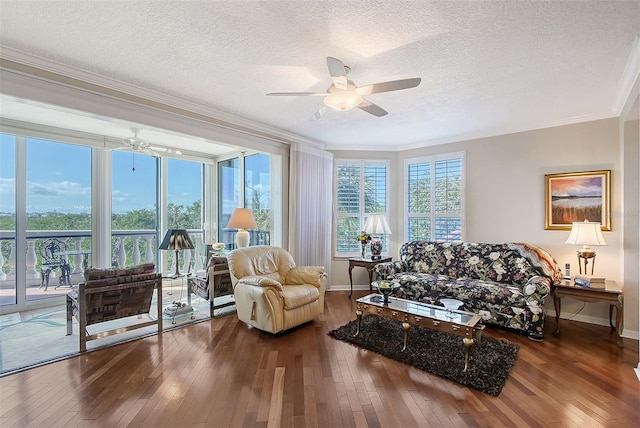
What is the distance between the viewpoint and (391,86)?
2.27 m

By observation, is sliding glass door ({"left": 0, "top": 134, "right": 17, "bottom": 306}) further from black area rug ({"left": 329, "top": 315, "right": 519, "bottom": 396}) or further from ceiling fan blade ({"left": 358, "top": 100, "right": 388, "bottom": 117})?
ceiling fan blade ({"left": 358, "top": 100, "right": 388, "bottom": 117})

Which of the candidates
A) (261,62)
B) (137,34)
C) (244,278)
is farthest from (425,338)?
(137,34)

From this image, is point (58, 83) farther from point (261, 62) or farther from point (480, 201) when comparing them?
point (480, 201)

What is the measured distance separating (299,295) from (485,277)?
8.39ft

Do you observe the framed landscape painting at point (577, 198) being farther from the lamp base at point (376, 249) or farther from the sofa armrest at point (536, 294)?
the lamp base at point (376, 249)

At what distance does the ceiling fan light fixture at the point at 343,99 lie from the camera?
97.7 inches

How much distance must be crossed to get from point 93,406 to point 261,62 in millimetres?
2931

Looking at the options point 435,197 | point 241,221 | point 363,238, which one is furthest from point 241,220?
point 435,197

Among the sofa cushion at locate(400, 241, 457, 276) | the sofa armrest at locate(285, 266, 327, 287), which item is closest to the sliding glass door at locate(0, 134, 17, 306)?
the sofa armrest at locate(285, 266, 327, 287)

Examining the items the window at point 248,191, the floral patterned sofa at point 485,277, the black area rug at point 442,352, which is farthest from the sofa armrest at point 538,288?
the window at point 248,191

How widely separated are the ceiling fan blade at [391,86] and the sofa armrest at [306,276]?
229cm

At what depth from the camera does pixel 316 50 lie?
7.67 ft

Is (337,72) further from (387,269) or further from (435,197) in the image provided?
Result: (435,197)

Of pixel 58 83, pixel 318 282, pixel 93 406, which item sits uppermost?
pixel 58 83
